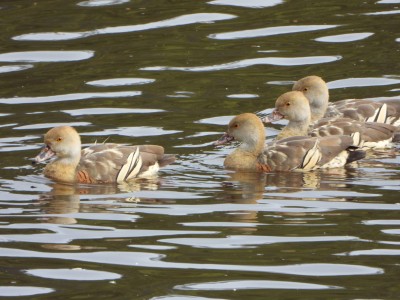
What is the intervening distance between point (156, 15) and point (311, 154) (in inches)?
253

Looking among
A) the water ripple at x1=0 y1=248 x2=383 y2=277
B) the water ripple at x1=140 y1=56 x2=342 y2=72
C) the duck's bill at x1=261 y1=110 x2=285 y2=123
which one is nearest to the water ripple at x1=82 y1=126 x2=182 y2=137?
the duck's bill at x1=261 y1=110 x2=285 y2=123

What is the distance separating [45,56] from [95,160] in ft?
16.9

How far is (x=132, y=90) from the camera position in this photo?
1664cm

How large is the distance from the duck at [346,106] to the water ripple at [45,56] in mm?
3577

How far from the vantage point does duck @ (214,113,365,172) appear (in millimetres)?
13859

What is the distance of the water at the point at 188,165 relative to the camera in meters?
9.71

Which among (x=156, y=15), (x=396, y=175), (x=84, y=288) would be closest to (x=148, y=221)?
(x=84, y=288)

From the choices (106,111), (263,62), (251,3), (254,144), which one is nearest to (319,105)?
(263,62)

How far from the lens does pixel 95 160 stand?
44.2 feet

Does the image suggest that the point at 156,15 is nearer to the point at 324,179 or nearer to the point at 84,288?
the point at 324,179

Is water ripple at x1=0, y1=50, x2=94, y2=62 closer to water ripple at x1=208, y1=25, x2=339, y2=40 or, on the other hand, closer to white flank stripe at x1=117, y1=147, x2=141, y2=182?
water ripple at x1=208, y1=25, x2=339, y2=40

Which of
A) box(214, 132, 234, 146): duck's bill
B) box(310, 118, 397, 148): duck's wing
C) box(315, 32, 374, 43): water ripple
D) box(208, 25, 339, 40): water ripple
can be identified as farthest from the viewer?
box(208, 25, 339, 40): water ripple

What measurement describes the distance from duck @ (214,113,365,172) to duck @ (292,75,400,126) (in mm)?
1107

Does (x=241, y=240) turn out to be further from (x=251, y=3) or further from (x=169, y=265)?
(x=251, y=3)
